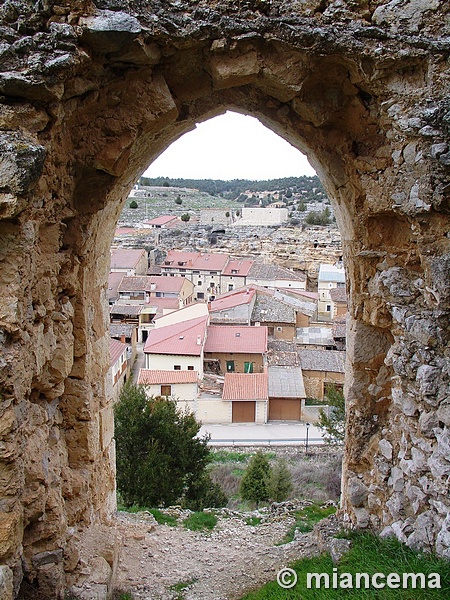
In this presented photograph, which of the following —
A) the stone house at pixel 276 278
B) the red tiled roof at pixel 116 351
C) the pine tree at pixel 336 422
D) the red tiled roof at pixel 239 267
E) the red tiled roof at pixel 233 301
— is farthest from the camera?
the red tiled roof at pixel 239 267

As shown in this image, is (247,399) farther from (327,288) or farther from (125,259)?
(125,259)

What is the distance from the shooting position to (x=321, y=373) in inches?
738

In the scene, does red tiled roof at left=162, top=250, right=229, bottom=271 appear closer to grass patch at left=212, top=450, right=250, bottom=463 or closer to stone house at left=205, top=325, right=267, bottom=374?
stone house at left=205, top=325, right=267, bottom=374

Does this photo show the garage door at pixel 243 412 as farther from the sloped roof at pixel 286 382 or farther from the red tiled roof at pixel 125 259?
the red tiled roof at pixel 125 259

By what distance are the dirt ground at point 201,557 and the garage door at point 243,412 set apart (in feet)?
35.0

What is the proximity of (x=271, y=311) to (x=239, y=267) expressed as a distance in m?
9.72

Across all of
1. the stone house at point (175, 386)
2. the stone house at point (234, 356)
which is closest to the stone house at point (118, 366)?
the stone house at point (175, 386)

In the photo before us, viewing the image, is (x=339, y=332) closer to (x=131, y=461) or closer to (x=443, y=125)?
(x=131, y=461)

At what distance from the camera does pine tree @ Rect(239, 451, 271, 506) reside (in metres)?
9.51

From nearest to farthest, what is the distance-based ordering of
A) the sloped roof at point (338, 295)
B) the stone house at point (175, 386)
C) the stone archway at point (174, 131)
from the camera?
the stone archway at point (174, 131) < the stone house at point (175, 386) < the sloped roof at point (338, 295)

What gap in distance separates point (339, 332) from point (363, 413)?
59.0 feet

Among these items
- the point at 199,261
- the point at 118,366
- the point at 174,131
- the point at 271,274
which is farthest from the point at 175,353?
the point at 199,261

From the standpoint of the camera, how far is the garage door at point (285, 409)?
1709 cm

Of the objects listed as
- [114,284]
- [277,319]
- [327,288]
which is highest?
[114,284]
